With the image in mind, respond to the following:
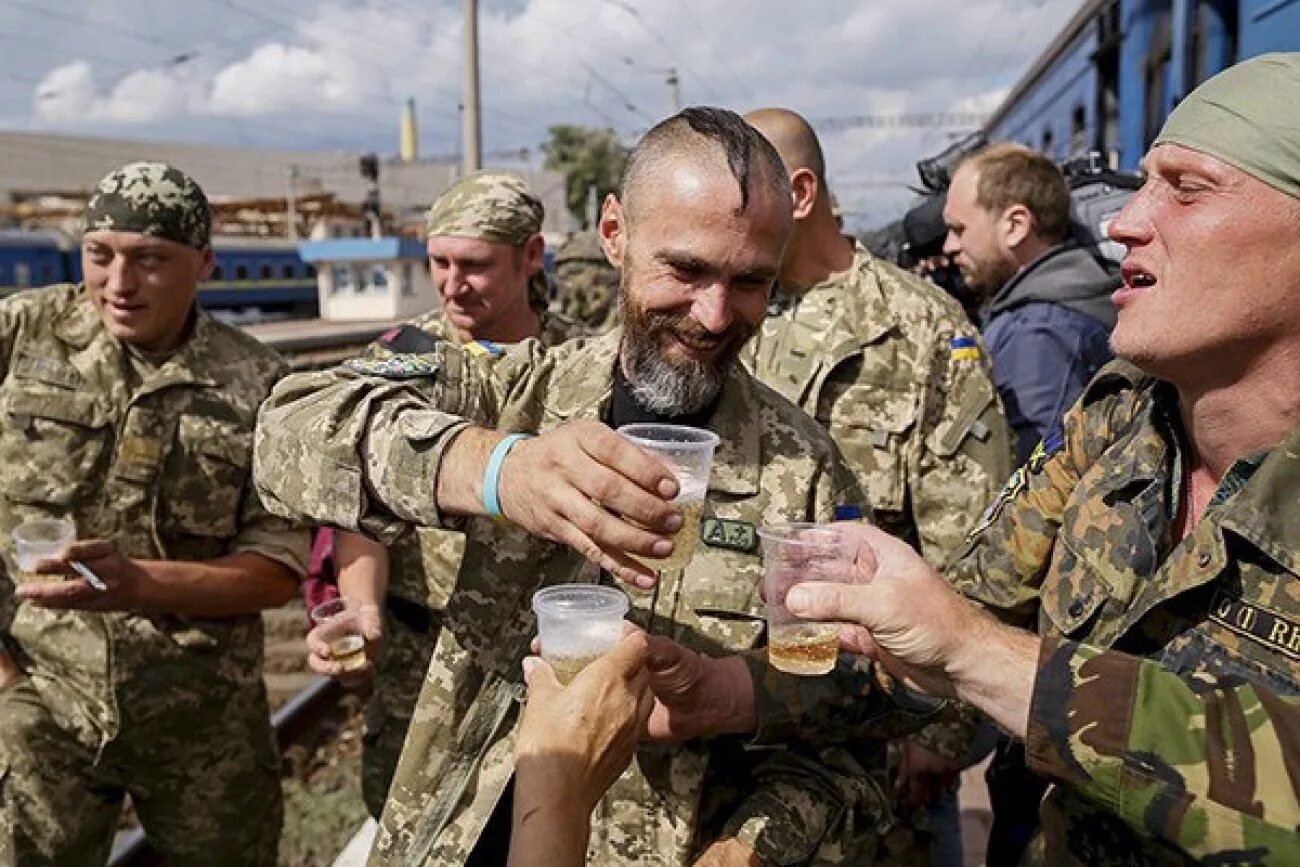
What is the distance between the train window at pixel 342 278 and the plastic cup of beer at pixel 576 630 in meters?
31.9

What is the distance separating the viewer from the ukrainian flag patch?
3.41 m

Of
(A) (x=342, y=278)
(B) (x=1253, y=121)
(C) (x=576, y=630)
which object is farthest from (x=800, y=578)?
(A) (x=342, y=278)

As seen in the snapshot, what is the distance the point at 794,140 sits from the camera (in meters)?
3.72

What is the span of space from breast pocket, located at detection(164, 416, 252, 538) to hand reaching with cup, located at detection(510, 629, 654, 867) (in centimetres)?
207

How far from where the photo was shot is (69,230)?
24750mm

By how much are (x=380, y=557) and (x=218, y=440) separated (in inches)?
25.3

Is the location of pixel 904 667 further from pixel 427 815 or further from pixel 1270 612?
pixel 427 815

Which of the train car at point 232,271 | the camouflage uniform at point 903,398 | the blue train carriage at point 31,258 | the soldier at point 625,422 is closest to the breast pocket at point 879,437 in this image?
the camouflage uniform at point 903,398

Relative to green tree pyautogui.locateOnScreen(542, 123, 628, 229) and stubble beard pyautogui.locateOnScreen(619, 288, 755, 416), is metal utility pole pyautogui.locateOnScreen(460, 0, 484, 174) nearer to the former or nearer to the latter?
stubble beard pyautogui.locateOnScreen(619, 288, 755, 416)

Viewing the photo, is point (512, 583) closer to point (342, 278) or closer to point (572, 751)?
point (572, 751)

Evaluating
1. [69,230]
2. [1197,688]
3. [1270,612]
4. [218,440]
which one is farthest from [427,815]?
[69,230]

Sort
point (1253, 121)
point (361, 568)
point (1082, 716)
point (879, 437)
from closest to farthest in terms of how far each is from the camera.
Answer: point (1082, 716) → point (1253, 121) → point (361, 568) → point (879, 437)

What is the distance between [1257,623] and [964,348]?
6.49 ft

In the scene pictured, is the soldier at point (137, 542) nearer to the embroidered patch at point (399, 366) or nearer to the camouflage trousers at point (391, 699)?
the camouflage trousers at point (391, 699)
